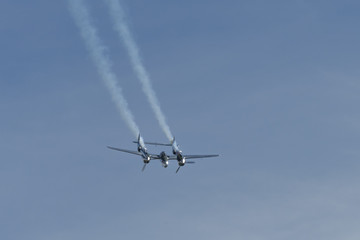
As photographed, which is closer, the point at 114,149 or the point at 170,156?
the point at 114,149

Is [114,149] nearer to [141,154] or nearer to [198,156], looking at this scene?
[141,154]

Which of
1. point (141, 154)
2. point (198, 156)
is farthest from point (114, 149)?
point (198, 156)

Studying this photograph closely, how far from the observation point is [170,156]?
8781 cm

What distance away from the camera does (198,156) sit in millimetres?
88188

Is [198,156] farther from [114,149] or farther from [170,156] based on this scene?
[114,149]

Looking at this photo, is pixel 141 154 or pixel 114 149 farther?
pixel 141 154

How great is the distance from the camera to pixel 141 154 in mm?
87375

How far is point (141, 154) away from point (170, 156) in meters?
4.35

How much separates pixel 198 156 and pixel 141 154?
8560mm

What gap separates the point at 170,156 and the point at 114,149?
9831 mm

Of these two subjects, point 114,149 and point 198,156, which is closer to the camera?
point 114,149

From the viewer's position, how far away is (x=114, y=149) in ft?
269

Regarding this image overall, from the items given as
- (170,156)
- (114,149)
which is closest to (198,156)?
(170,156)
